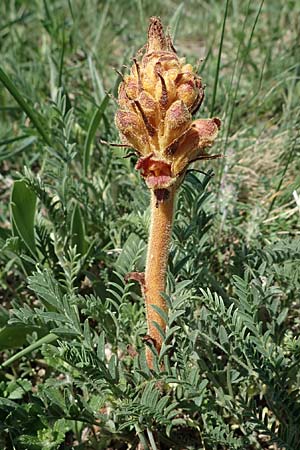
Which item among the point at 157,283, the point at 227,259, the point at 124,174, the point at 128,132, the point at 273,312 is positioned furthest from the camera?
the point at 124,174

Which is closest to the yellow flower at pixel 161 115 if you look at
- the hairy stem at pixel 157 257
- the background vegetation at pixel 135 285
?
the hairy stem at pixel 157 257

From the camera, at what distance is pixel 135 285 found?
234 centimetres

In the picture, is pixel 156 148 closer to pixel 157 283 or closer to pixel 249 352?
pixel 157 283

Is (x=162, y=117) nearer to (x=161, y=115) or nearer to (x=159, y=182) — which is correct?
(x=161, y=115)

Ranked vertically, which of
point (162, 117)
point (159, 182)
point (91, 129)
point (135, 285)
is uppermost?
point (91, 129)

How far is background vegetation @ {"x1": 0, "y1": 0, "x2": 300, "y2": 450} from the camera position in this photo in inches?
74.0

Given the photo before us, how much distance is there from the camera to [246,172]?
2984 mm

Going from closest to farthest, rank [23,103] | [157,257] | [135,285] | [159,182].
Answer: [159,182], [157,257], [135,285], [23,103]

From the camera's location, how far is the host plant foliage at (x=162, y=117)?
1594mm

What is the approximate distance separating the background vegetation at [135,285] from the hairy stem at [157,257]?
0.06 metres

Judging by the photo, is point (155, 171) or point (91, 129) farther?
point (91, 129)

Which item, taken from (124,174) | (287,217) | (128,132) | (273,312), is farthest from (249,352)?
(124,174)

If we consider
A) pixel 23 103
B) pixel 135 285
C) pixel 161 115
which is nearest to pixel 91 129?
pixel 23 103

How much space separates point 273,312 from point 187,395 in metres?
0.35
